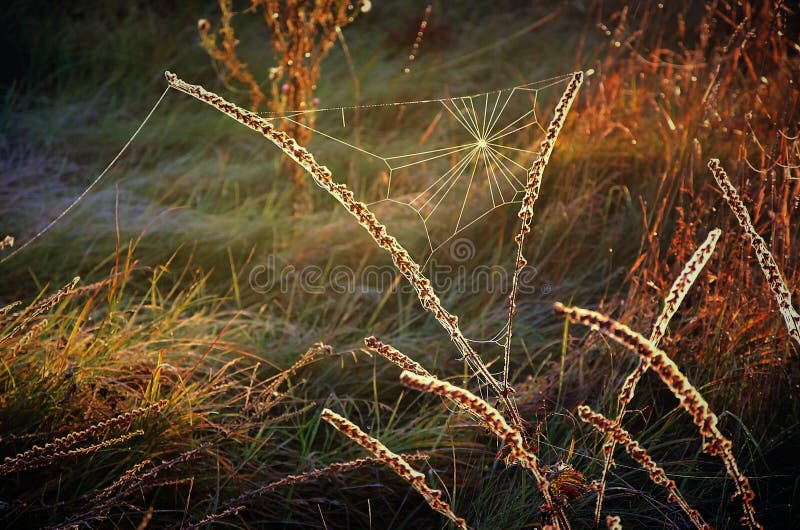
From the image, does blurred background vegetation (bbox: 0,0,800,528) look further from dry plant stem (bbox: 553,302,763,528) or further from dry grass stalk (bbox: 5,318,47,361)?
dry plant stem (bbox: 553,302,763,528)

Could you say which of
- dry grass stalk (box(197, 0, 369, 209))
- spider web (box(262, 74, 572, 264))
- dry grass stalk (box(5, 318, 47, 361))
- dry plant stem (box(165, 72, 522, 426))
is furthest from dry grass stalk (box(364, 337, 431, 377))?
dry grass stalk (box(197, 0, 369, 209))

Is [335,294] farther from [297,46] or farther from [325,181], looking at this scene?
[325,181]

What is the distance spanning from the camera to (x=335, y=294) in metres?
2.97

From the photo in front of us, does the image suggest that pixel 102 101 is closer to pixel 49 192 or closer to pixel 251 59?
pixel 251 59

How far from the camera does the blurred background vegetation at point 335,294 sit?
1815 mm

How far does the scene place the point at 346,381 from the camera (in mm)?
2377

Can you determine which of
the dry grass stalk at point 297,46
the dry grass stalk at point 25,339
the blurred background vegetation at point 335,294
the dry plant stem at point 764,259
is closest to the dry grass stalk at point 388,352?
the blurred background vegetation at point 335,294

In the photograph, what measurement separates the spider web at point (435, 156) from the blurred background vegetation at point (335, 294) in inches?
6.8

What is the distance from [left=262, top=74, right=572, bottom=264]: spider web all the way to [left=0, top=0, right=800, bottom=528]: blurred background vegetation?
0.56ft

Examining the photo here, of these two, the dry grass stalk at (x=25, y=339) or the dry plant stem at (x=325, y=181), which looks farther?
the dry grass stalk at (x=25, y=339)

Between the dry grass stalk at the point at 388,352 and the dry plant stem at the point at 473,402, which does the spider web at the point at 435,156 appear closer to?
the dry grass stalk at the point at 388,352

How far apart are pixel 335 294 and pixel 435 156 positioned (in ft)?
4.18

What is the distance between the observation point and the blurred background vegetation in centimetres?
182

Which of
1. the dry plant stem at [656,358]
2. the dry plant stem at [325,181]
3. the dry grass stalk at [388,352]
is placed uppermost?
the dry plant stem at [325,181]
